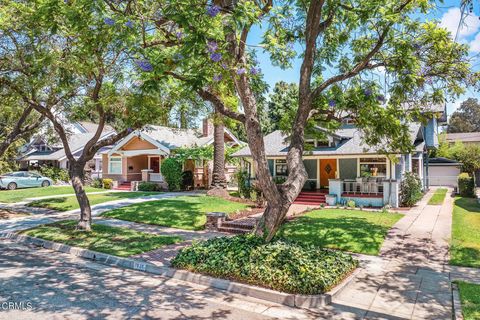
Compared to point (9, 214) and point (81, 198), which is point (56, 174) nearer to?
point (9, 214)

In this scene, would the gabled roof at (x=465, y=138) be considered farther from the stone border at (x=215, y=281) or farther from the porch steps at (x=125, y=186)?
the stone border at (x=215, y=281)

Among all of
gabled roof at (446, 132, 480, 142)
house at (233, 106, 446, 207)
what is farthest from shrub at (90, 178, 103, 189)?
gabled roof at (446, 132, 480, 142)

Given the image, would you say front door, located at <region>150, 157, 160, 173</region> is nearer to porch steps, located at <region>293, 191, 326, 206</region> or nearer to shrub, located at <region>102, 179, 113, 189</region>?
shrub, located at <region>102, 179, 113, 189</region>

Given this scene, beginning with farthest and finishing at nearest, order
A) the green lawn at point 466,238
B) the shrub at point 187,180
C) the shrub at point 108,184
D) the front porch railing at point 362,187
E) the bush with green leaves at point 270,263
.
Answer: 1. the shrub at point 108,184
2. the shrub at point 187,180
3. the front porch railing at point 362,187
4. the green lawn at point 466,238
5. the bush with green leaves at point 270,263

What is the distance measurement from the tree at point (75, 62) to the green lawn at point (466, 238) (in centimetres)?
917

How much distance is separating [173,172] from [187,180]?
1.52m

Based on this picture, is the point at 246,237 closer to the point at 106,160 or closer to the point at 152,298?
the point at 152,298

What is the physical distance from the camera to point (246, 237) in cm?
860

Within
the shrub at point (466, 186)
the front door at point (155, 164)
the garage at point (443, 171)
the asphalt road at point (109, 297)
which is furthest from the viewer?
the garage at point (443, 171)

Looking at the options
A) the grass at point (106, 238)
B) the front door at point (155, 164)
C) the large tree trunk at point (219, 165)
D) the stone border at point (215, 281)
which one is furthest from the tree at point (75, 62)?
the front door at point (155, 164)

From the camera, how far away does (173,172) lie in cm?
2586

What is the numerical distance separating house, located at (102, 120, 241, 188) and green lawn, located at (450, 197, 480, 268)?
58.5 ft
